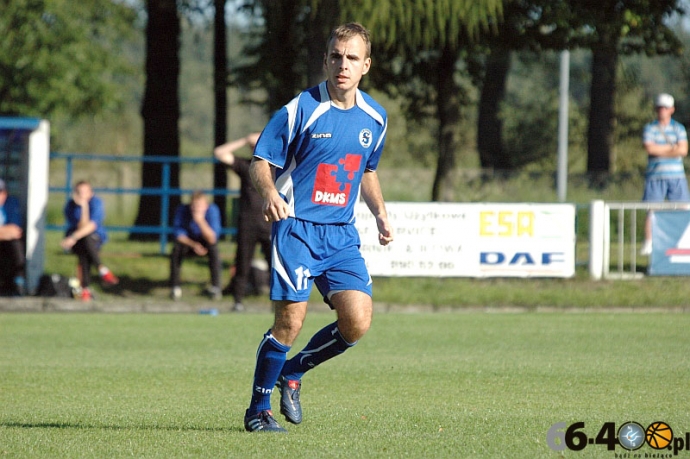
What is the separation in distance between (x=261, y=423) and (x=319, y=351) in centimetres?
56

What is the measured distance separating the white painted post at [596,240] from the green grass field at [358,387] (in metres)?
3.17

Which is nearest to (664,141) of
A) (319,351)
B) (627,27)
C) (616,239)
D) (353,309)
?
(616,239)

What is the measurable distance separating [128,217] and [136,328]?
21051 mm

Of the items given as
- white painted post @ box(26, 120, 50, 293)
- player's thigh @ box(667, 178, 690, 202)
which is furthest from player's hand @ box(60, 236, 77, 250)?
player's thigh @ box(667, 178, 690, 202)

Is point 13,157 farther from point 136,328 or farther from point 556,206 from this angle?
point 556,206

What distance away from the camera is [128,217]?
34.0 m

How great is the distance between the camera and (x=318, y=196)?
253 inches

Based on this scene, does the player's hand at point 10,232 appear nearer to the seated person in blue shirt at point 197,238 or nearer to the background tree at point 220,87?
the seated person in blue shirt at point 197,238

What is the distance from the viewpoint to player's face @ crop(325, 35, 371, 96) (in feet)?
20.7

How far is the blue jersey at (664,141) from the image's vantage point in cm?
1664

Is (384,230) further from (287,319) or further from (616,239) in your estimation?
(616,239)

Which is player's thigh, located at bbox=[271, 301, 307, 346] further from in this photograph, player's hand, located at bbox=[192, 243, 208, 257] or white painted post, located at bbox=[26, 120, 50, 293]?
white painted post, located at bbox=[26, 120, 50, 293]

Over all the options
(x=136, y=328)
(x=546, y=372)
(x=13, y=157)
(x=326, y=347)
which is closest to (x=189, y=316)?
(x=136, y=328)

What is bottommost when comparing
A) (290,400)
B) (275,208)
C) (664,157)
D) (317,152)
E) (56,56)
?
(290,400)
